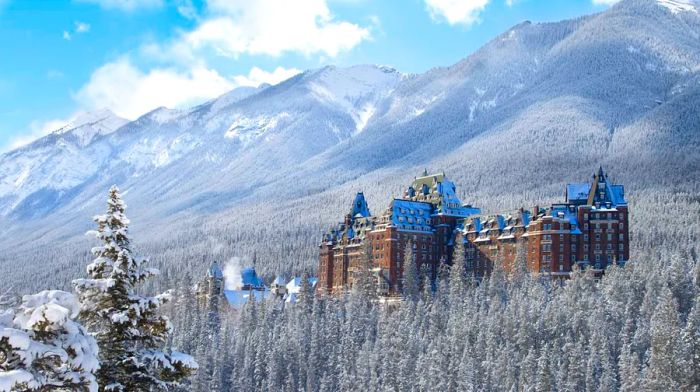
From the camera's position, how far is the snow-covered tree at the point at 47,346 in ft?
52.9

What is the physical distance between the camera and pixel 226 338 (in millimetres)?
135000

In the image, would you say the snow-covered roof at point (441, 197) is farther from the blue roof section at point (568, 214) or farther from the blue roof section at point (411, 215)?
the blue roof section at point (568, 214)

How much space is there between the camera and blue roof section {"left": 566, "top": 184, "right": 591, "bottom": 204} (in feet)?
449

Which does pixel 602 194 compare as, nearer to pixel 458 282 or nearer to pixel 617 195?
pixel 617 195

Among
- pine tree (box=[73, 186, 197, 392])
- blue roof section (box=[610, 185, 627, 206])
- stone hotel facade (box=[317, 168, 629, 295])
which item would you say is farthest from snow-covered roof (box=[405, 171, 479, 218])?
pine tree (box=[73, 186, 197, 392])

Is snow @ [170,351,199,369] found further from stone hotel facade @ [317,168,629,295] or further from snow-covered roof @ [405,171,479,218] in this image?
snow-covered roof @ [405,171,479,218]

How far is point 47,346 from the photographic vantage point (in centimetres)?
1659

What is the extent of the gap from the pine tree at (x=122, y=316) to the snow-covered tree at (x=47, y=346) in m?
4.25

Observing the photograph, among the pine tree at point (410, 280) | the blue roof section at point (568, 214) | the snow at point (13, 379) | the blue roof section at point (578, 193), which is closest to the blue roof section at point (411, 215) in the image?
the pine tree at point (410, 280)

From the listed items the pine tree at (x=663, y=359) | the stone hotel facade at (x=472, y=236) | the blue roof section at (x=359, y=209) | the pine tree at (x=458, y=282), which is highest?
the blue roof section at (x=359, y=209)

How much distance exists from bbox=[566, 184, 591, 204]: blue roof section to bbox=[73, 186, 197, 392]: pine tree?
4763 inches

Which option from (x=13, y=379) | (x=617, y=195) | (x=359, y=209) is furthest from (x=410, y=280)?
(x=13, y=379)

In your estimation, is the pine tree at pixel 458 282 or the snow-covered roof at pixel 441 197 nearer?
the pine tree at pixel 458 282

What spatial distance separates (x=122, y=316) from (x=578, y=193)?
12316 cm
